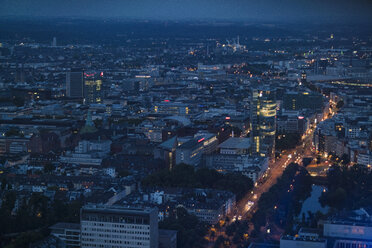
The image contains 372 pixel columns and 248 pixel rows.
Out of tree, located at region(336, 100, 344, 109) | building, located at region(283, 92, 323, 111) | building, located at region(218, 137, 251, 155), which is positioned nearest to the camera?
building, located at region(218, 137, 251, 155)

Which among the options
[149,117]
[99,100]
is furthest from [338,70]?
[149,117]

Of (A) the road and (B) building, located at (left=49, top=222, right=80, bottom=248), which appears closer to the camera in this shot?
(B) building, located at (left=49, top=222, right=80, bottom=248)

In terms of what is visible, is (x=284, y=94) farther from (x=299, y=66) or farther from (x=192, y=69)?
(x=192, y=69)

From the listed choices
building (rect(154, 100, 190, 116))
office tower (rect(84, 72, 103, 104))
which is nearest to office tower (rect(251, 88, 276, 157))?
building (rect(154, 100, 190, 116))

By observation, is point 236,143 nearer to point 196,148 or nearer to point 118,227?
point 196,148

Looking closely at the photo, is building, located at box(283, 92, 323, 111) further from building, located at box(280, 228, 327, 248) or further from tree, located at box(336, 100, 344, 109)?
building, located at box(280, 228, 327, 248)

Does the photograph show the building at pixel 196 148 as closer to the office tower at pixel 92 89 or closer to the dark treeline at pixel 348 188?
the dark treeline at pixel 348 188

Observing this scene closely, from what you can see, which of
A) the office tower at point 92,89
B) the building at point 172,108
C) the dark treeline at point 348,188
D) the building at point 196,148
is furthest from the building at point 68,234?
the office tower at point 92,89
